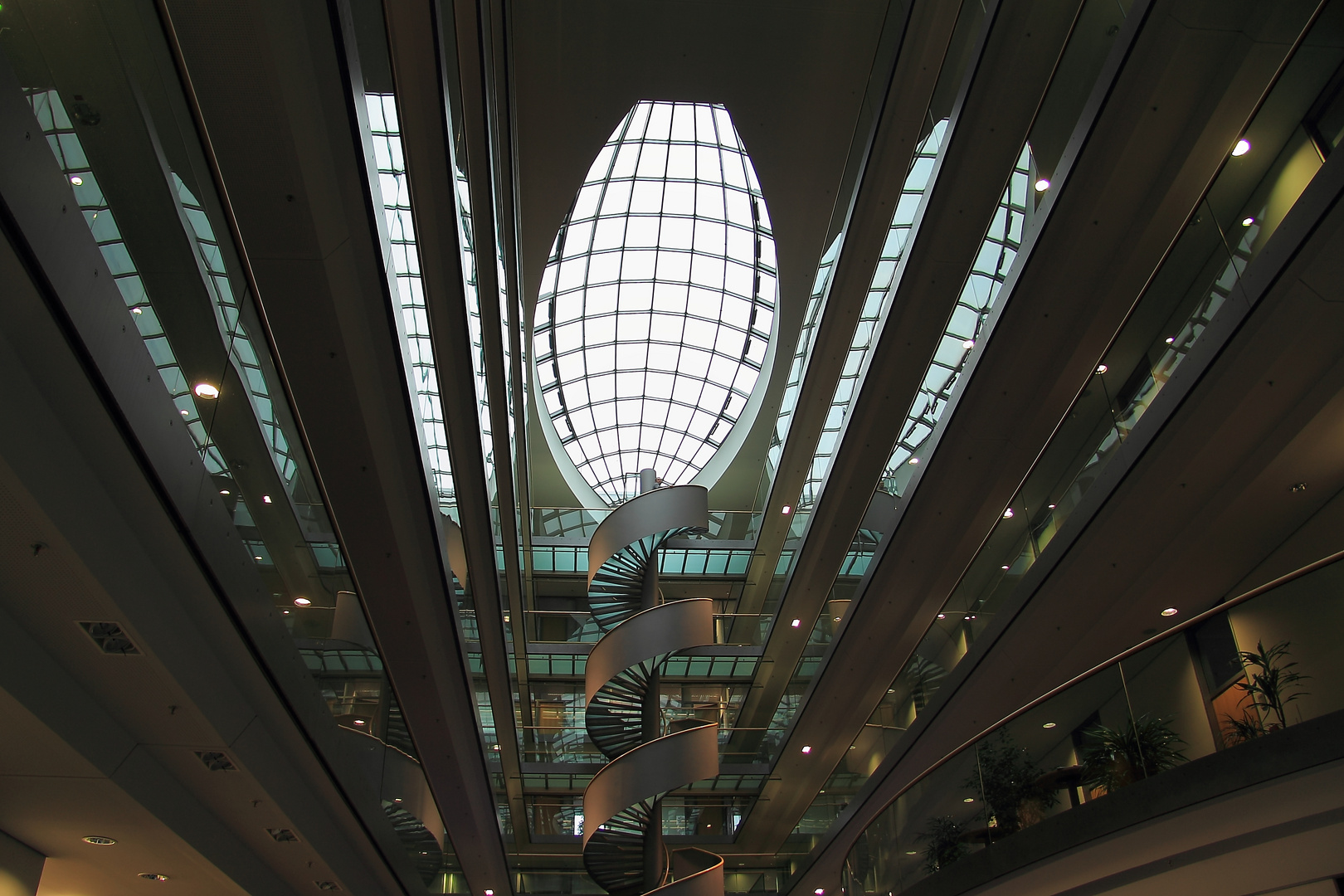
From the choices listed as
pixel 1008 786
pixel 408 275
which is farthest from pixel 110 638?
pixel 1008 786

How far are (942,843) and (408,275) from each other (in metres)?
6.80

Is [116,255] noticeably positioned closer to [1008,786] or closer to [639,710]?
[1008,786]

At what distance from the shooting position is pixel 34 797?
6.27 m

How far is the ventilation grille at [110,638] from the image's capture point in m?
5.12

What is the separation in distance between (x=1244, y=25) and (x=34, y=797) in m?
10.3

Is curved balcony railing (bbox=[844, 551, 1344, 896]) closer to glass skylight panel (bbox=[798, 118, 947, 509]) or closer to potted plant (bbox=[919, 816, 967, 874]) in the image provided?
potted plant (bbox=[919, 816, 967, 874])

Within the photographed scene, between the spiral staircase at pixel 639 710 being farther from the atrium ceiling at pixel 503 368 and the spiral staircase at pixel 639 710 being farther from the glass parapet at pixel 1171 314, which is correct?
the glass parapet at pixel 1171 314

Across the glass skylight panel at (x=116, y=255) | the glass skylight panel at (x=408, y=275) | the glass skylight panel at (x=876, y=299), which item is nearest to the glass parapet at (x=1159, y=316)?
the glass skylight panel at (x=876, y=299)

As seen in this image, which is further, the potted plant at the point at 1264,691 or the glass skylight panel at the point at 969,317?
the glass skylight panel at the point at 969,317

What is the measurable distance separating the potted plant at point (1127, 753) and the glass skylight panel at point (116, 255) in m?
5.92

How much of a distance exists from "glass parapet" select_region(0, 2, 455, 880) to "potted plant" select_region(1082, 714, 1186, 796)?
18.6ft

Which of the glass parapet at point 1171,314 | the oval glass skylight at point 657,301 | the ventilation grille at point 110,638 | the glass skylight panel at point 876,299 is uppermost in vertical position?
the oval glass skylight at point 657,301

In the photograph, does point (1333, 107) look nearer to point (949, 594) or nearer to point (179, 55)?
point (179, 55)

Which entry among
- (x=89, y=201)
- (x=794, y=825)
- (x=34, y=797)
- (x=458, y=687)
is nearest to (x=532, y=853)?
(x=794, y=825)
